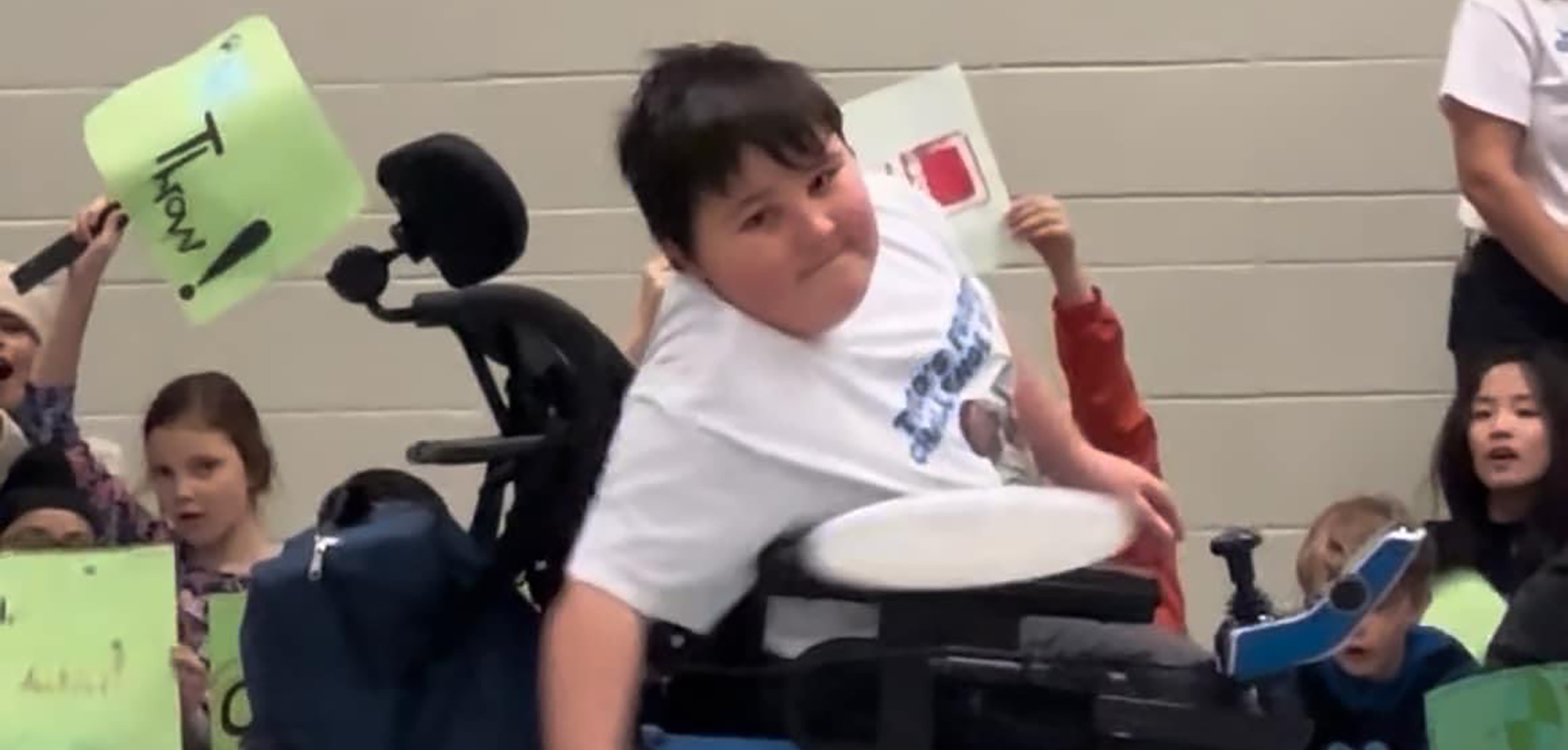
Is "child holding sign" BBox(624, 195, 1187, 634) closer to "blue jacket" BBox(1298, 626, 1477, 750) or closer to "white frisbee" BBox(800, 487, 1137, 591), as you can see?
"blue jacket" BBox(1298, 626, 1477, 750)

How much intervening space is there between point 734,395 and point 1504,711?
476 mm

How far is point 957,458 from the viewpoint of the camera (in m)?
1.41

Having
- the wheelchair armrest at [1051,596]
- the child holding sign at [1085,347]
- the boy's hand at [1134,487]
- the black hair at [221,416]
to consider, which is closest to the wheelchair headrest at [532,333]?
the wheelchair armrest at [1051,596]

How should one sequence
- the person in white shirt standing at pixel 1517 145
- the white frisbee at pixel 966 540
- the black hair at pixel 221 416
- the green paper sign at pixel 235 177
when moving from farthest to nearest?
the black hair at pixel 221 416 → the person in white shirt standing at pixel 1517 145 → the green paper sign at pixel 235 177 → the white frisbee at pixel 966 540

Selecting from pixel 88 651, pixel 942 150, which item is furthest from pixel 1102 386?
pixel 88 651

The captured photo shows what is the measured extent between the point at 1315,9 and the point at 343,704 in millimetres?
1807

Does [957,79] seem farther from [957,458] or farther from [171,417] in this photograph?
[171,417]

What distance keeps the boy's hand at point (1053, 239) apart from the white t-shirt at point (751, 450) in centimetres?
47

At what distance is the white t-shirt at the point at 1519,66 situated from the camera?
220cm

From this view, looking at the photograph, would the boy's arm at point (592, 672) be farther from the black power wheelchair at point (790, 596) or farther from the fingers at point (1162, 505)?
the fingers at point (1162, 505)

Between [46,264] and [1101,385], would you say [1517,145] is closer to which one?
[1101,385]

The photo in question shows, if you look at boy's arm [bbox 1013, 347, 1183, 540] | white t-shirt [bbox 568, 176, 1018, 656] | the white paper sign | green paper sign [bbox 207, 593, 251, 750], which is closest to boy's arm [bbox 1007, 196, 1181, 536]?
boy's arm [bbox 1013, 347, 1183, 540]

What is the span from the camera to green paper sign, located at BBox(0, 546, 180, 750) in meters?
1.77

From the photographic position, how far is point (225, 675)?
6.00 feet
